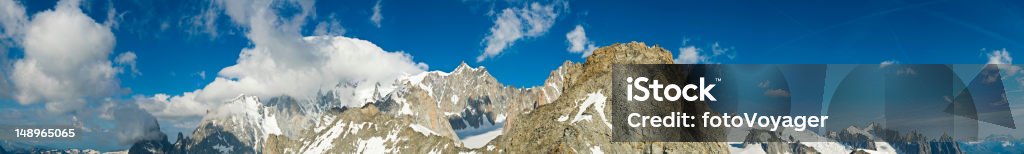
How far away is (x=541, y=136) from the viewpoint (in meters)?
92.8

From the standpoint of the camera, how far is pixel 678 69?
94.9m

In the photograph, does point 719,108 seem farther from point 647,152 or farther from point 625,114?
point 647,152

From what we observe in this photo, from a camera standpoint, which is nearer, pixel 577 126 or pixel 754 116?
pixel 754 116

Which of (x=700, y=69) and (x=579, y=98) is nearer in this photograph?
(x=700, y=69)

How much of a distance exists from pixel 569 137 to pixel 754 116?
37.6m

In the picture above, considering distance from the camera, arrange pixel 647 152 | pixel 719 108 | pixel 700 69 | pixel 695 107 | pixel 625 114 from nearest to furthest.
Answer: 1. pixel 719 108
2. pixel 700 69
3. pixel 695 107
4. pixel 625 114
5. pixel 647 152

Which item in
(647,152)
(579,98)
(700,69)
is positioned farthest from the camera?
(579,98)

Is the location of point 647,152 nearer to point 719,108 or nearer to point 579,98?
point 579,98

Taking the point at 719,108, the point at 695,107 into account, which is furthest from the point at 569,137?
the point at 719,108

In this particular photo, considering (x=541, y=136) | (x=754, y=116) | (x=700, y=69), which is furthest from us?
(x=541, y=136)

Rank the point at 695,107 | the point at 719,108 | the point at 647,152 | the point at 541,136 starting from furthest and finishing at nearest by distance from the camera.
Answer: the point at 541,136
the point at 647,152
the point at 695,107
the point at 719,108

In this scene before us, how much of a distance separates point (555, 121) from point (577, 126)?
484 cm

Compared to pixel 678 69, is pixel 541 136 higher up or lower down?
lower down

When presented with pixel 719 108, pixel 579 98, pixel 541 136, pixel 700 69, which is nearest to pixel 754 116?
pixel 719 108
